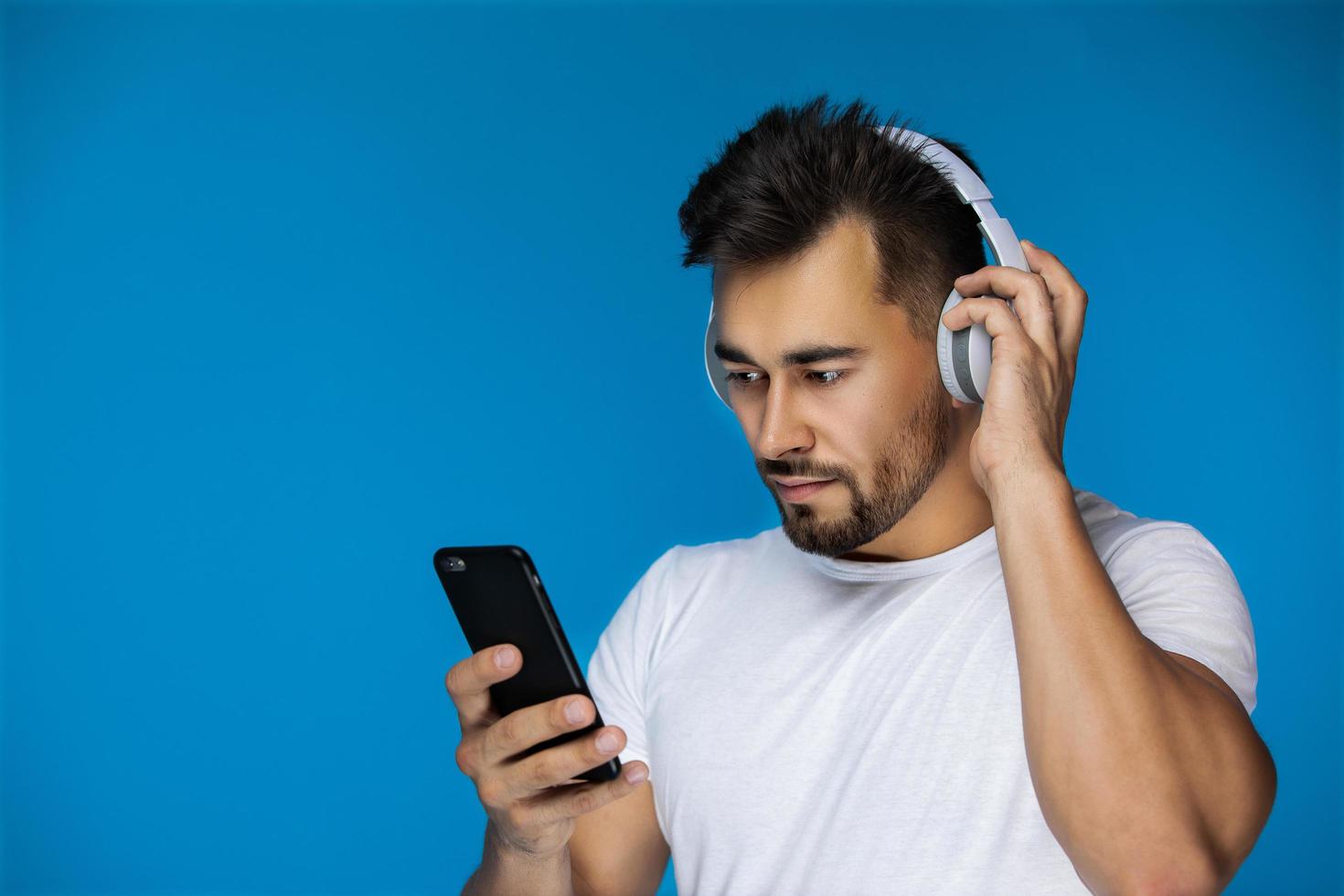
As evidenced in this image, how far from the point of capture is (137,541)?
11.2 feet

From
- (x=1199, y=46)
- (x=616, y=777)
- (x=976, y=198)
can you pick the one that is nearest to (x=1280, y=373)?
(x=1199, y=46)

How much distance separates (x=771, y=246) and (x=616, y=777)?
81 centimetres

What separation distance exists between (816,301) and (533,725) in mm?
745

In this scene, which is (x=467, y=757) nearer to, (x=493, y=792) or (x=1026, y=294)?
(x=493, y=792)

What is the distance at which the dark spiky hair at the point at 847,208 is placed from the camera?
1.90 metres

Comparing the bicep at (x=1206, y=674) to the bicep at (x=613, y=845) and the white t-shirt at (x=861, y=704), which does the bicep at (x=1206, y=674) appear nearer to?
the white t-shirt at (x=861, y=704)

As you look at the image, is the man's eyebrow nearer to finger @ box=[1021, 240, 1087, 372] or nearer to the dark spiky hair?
the dark spiky hair

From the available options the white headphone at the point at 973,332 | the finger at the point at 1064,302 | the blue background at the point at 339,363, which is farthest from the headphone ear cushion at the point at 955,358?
the blue background at the point at 339,363

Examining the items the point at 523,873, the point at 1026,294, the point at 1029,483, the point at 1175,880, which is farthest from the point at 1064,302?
the point at 523,873

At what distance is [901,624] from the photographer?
1.83 m

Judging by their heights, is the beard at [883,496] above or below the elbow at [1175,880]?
above

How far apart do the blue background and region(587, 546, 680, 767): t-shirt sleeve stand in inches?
46.6

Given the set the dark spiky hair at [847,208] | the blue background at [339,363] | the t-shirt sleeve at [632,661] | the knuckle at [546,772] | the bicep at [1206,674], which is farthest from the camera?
the blue background at [339,363]

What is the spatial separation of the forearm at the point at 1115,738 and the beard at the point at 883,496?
457 mm
